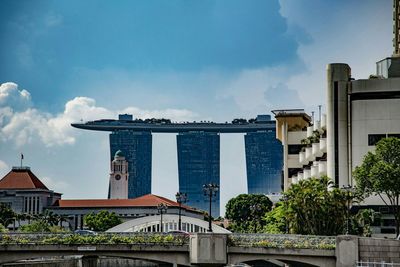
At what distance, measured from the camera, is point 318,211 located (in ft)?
297

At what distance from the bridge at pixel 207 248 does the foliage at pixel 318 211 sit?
68.7 feet

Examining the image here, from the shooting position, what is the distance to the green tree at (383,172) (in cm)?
8706

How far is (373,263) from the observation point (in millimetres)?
65938

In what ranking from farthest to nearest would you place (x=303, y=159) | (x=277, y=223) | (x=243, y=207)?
1. (x=243, y=207)
2. (x=303, y=159)
3. (x=277, y=223)

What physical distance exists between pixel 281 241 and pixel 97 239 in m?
14.6

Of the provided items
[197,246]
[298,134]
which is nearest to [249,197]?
[298,134]

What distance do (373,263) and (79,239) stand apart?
2280 cm

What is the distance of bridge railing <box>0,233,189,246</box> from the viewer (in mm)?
67500

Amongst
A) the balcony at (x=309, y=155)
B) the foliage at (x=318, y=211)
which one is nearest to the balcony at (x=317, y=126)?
the balcony at (x=309, y=155)

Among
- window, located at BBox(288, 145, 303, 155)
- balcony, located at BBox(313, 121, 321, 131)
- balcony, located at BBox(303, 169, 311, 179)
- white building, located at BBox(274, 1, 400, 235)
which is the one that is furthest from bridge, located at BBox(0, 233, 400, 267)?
window, located at BBox(288, 145, 303, 155)

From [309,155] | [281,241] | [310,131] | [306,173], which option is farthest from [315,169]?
[281,241]

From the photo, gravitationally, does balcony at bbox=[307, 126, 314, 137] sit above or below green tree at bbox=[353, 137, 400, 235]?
above

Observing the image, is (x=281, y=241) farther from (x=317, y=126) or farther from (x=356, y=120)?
(x=317, y=126)

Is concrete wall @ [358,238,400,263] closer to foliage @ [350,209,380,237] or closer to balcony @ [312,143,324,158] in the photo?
foliage @ [350,209,380,237]
